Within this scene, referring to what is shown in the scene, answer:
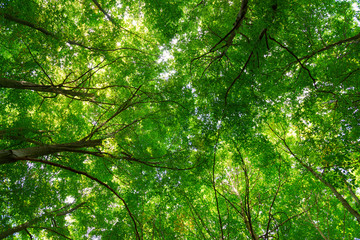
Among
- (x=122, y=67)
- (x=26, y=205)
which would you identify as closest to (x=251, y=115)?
(x=122, y=67)

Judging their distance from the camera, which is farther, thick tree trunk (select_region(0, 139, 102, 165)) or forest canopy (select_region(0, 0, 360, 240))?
forest canopy (select_region(0, 0, 360, 240))

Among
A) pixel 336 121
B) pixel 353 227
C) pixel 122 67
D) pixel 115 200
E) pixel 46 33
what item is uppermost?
pixel 122 67

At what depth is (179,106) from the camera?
5812 millimetres

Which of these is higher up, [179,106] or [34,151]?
[179,106]

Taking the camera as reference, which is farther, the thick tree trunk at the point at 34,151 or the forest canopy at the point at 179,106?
the forest canopy at the point at 179,106

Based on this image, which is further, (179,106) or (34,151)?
(179,106)

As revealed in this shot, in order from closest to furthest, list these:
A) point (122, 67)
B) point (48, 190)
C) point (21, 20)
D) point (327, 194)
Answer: point (21, 20)
point (48, 190)
point (122, 67)
point (327, 194)

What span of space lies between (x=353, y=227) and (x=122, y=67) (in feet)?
38.2

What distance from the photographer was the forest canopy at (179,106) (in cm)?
429

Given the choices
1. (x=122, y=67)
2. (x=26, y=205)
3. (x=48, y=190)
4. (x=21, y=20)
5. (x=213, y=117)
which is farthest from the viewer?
(x=122, y=67)

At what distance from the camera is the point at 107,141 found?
15.5ft

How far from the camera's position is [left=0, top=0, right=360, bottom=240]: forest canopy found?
14.1 ft

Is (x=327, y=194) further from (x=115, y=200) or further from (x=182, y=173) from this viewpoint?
(x=115, y=200)

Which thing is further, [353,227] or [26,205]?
[353,227]
